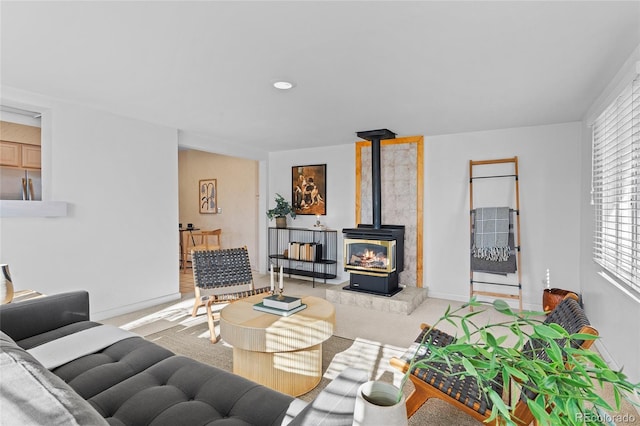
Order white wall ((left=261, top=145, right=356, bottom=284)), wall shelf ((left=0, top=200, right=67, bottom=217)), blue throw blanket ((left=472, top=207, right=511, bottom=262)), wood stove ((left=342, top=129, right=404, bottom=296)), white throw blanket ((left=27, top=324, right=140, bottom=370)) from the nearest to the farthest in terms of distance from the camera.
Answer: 1. white throw blanket ((left=27, top=324, right=140, bottom=370))
2. wall shelf ((left=0, top=200, right=67, bottom=217))
3. blue throw blanket ((left=472, top=207, right=511, bottom=262))
4. wood stove ((left=342, top=129, right=404, bottom=296))
5. white wall ((left=261, top=145, right=356, bottom=284))

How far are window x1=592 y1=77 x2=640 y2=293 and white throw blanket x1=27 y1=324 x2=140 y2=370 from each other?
3.34 metres

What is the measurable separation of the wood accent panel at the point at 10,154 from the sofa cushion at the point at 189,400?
400 cm

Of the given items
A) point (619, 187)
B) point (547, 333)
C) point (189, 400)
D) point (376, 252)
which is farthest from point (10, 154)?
point (619, 187)

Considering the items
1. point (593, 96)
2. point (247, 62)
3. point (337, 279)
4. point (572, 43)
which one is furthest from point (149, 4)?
point (337, 279)

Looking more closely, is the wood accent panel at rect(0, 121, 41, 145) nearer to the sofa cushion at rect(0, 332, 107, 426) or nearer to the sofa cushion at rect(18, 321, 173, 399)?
the sofa cushion at rect(18, 321, 173, 399)

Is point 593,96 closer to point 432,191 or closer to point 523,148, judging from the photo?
point 523,148

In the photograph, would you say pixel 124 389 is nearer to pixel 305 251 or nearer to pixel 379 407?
pixel 379 407

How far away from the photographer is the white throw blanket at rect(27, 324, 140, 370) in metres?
1.73

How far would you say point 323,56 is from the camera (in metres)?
2.45

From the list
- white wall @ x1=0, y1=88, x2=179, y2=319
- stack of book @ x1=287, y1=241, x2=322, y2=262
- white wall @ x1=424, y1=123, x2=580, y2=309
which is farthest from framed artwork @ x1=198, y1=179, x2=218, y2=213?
white wall @ x1=424, y1=123, x2=580, y2=309

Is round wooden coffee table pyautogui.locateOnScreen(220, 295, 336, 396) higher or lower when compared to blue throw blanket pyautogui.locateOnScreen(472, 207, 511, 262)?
lower

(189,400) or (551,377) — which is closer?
(551,377)

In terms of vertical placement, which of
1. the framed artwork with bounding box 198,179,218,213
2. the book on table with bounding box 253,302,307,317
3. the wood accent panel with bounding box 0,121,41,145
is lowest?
the book on table with bounding box 253,302,307,317

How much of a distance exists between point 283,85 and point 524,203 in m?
3.46
